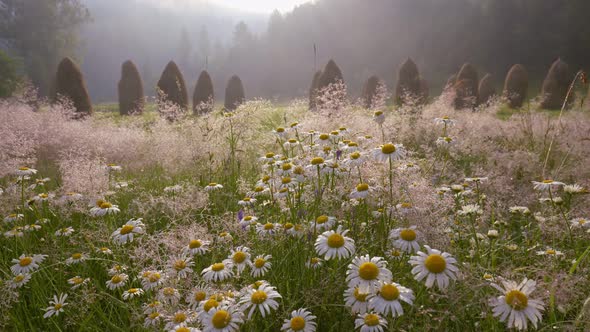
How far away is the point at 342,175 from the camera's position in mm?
3285

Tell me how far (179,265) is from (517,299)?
1.81m

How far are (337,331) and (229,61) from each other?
91.2 metres

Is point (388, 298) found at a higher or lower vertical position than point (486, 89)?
lower

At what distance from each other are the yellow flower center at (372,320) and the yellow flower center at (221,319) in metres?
0.69

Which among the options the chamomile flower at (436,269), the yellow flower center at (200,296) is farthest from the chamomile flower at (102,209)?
Answer: the chamomile flower at (436,269)

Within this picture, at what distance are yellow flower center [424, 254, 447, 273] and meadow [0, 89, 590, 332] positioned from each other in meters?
0.01

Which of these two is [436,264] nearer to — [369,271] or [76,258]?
[369,271]

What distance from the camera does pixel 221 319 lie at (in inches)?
64.7

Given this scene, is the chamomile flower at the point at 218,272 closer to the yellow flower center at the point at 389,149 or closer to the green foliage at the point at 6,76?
the yellow flower center at the point at 389,149

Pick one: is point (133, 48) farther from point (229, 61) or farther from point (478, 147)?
point (478, 147)

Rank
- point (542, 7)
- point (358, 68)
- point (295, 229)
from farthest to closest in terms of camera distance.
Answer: point (358, 68), point (542, 7), point (295, 229)

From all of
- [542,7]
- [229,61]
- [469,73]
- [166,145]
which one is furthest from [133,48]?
[166,145]

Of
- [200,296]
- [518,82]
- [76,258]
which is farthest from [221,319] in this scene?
[518,82]

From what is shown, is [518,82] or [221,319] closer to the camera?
[221,319]
